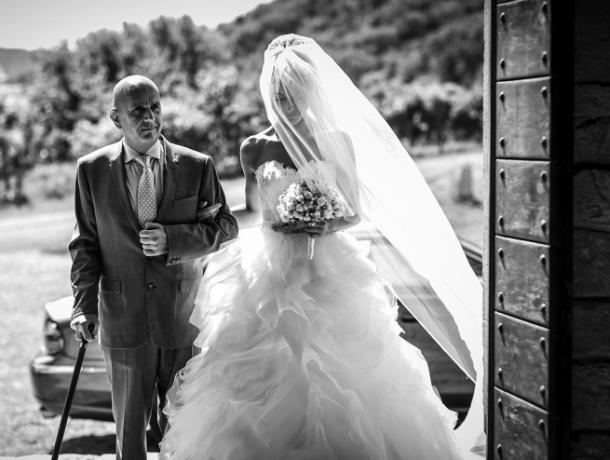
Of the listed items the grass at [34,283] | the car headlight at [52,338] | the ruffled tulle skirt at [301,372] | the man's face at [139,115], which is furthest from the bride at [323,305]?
the grass at [34,283]

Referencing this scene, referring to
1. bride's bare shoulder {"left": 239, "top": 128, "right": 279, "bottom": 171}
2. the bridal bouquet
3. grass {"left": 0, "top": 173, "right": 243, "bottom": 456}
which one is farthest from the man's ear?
grass {"left": 0, "top": 173, "right": 243, "bottom": 456}

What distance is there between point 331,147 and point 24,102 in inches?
580

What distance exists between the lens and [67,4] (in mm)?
16078

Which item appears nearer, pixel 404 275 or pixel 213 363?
pixel 213 363

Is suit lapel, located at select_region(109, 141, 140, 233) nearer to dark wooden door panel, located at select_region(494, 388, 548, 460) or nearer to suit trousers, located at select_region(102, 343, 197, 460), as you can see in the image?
suit trousers, located at select_region(102, 343, 197, 460)

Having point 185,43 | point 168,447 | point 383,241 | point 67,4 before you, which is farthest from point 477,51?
point 168,447

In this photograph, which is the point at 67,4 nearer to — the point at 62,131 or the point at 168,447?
the point at 62,131

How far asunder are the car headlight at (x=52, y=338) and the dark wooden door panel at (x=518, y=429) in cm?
340

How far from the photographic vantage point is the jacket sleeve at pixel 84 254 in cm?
372

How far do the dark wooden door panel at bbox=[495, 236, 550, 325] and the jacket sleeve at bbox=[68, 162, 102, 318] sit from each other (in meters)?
1.79

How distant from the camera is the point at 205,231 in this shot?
3777 millimetres

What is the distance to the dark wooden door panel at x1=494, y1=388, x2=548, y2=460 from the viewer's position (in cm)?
254

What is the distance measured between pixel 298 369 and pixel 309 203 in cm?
72

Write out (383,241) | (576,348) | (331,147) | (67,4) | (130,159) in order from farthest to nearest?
(67,4) < (383,241) < (331,147) < (130,159) < (576,348)
